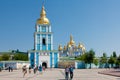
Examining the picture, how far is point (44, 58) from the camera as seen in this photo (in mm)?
90812

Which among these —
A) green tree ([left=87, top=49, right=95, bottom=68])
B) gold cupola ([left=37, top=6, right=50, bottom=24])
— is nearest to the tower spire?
gold cupola ([left=37, top=6, right=50, bottom=24])

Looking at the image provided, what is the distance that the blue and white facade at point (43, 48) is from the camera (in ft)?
295

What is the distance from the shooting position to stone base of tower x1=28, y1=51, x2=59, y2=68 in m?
90.1

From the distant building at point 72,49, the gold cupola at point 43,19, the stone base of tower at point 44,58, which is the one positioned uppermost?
the gold cupola at point 43,19

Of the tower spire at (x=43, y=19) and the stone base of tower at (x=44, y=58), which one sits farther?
the tower spire at (x=43, y=19)

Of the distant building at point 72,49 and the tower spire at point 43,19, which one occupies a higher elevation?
the tower spire at point 43,19

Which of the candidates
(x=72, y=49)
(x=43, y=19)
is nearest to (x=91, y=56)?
(x=43, y=19)

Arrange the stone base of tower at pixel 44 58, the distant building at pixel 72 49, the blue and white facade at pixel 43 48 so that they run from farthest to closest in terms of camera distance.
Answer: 1. the distant building at pixel 72 49
2. the stone base of tower at pixel 44 58
3. the blue and white facade at pixel 43 48

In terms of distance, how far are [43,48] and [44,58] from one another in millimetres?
3126

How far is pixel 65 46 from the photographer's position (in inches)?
5935

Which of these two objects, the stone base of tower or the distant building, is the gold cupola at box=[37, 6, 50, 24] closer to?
the stone base of tower

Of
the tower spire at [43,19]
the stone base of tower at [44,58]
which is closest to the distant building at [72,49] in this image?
the tower spire at [43,19]

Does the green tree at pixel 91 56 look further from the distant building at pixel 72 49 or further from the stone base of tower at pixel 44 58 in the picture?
the distant building at pixel 72 49

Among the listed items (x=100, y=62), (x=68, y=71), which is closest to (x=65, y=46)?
(x=100, y=62)
